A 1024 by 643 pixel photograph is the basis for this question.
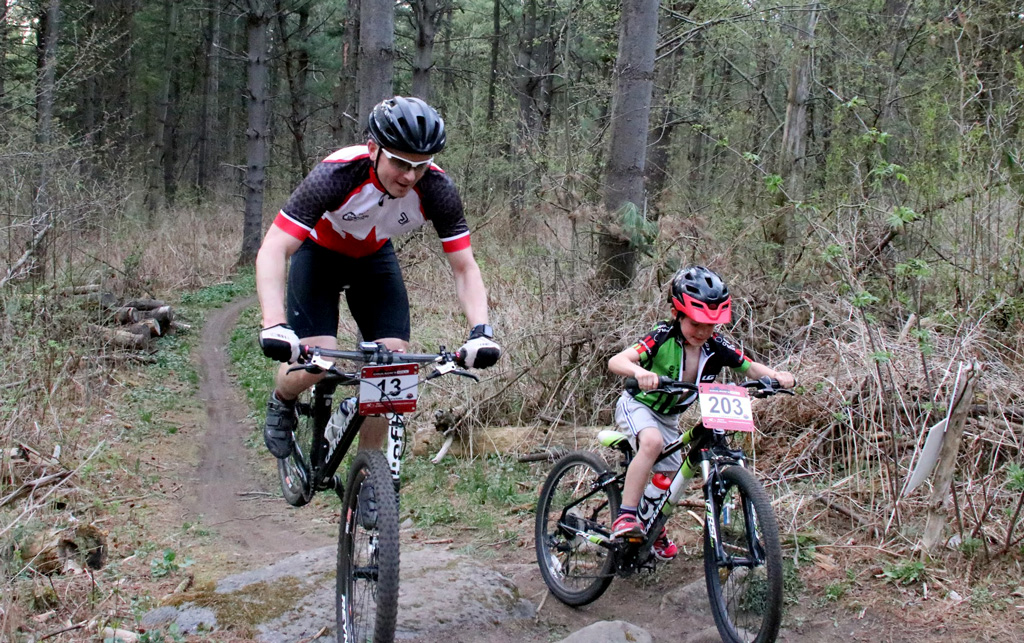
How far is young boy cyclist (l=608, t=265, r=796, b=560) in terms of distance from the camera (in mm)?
4023

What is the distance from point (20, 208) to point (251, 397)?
326cm

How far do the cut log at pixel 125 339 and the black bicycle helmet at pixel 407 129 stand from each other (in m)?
7.35

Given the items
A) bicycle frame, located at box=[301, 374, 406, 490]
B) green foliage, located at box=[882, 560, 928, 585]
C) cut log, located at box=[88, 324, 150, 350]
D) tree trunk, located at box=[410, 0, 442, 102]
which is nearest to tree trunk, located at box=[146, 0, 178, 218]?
tree trunk, located at box=[410, 0, 442, 102]

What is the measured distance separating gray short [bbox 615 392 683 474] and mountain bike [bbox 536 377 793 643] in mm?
92

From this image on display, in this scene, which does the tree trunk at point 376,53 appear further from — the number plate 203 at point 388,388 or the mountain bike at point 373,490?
the number plate 203 at point 388,388

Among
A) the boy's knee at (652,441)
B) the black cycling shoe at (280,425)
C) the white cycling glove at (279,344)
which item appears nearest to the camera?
the white cycling glove at (279,344)

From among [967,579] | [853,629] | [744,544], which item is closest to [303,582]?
[744,544]

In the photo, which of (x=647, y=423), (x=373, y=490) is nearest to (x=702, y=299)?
(x=647, y=423)

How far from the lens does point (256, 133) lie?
2006 cm

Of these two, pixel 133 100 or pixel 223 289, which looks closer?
pixel 223 289

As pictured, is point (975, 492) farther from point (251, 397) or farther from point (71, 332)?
point (71, 332)

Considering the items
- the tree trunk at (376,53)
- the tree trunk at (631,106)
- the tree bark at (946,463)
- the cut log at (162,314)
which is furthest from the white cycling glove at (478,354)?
the cut log at (162,314)

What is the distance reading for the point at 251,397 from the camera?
9.64m

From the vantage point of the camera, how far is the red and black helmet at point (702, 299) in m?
3.98
